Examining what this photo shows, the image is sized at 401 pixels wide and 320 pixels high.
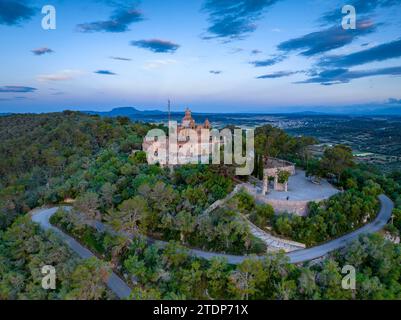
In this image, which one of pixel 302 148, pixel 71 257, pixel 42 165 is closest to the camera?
pixel 71 257

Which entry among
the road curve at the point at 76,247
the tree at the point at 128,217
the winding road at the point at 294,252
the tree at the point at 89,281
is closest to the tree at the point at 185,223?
the winding road at the point at 294,252

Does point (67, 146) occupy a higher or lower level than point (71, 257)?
higher

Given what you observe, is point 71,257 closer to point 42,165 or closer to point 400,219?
point 400,219

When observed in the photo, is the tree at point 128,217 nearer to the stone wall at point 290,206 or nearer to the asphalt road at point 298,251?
the asphalt road at point 298,251

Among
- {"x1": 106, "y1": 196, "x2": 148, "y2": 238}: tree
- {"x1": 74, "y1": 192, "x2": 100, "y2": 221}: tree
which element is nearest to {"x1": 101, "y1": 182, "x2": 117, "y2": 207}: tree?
{"x1": 74, "y1": 192, "x2": 100, "y2": 221}: tree

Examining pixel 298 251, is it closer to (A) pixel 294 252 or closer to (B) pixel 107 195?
(A) pixel 294 252

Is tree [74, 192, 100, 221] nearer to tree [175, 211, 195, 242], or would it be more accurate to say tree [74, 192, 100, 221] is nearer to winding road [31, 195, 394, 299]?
winding road [31, 195, 394, 299]

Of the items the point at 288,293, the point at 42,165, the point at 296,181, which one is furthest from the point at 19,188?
the point at 288,293

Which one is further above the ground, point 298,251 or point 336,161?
point 336,161

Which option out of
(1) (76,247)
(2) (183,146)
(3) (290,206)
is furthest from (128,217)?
(2) (183,146)
